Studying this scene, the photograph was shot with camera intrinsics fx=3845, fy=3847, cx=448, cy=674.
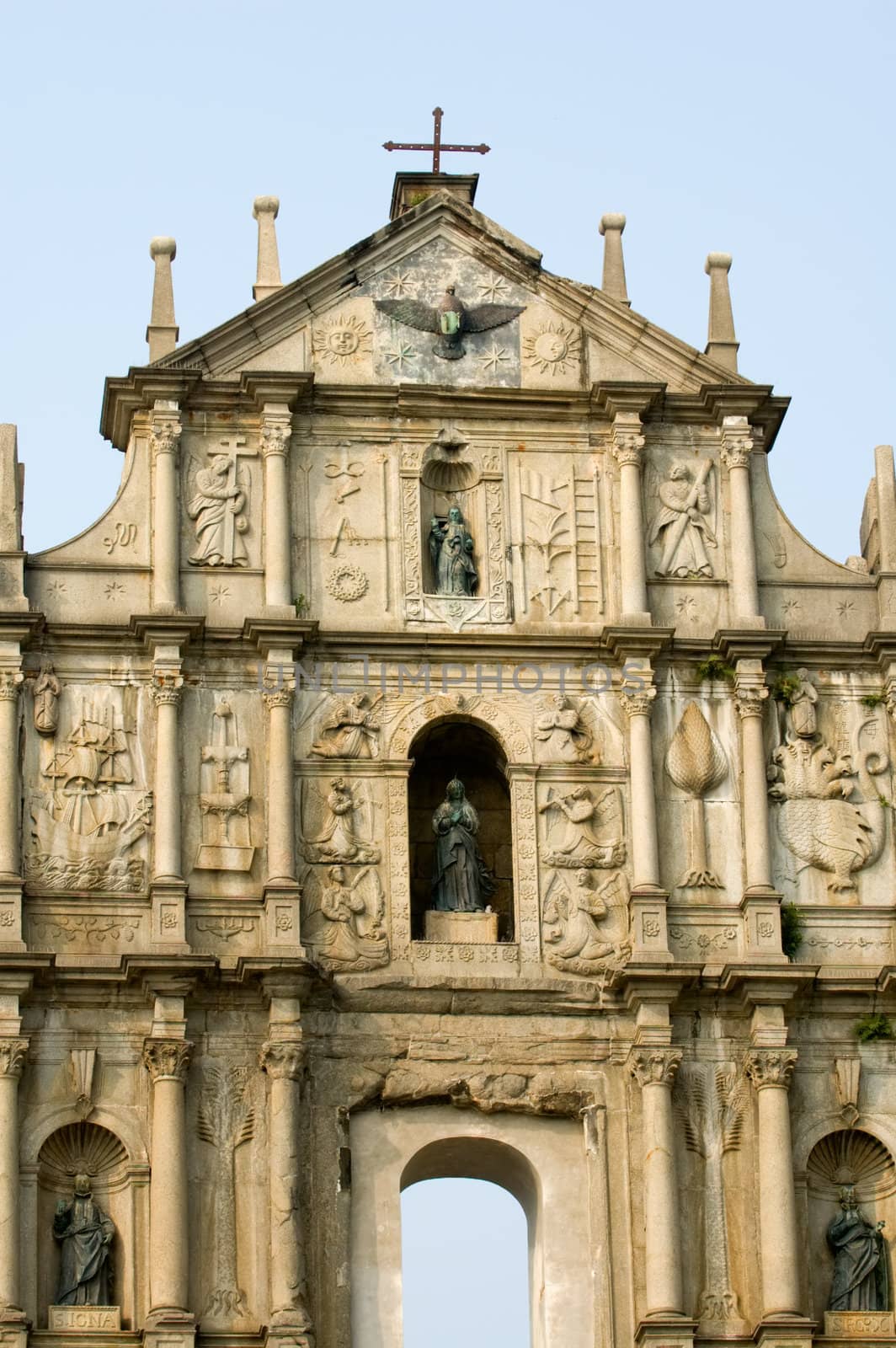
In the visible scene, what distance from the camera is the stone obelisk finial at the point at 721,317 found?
1155 inches

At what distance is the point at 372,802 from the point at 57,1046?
289cm

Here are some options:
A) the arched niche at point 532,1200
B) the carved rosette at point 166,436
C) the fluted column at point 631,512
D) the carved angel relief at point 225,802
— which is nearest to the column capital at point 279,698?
the carved angel relief at point 225,802

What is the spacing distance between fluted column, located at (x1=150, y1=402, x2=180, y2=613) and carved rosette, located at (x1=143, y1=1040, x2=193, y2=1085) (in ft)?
10.8

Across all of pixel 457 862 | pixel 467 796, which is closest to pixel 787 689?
pixel 467 796

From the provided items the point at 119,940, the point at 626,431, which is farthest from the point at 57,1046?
the point at 626,431

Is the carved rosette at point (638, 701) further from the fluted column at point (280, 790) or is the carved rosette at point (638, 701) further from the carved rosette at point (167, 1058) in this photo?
the carved rosette at point (167, 1058)

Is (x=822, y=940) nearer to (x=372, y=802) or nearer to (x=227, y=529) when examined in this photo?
(x=372, y=802)

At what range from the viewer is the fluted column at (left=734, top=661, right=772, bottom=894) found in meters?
27.5

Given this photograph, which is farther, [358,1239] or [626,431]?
[626,431]

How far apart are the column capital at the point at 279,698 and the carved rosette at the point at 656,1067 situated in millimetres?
3569

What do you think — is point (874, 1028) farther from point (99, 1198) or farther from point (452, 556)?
point (99, 1198)

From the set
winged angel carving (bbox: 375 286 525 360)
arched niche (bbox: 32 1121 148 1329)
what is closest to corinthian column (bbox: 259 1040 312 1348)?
arched niche (bbox: 32 1121 148 1329)

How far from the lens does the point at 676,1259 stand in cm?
2622

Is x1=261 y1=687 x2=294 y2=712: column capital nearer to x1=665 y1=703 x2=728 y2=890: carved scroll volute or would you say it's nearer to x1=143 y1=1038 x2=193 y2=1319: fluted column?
x1=143 y1=1038 x2=193 y2=1319: fluted column
